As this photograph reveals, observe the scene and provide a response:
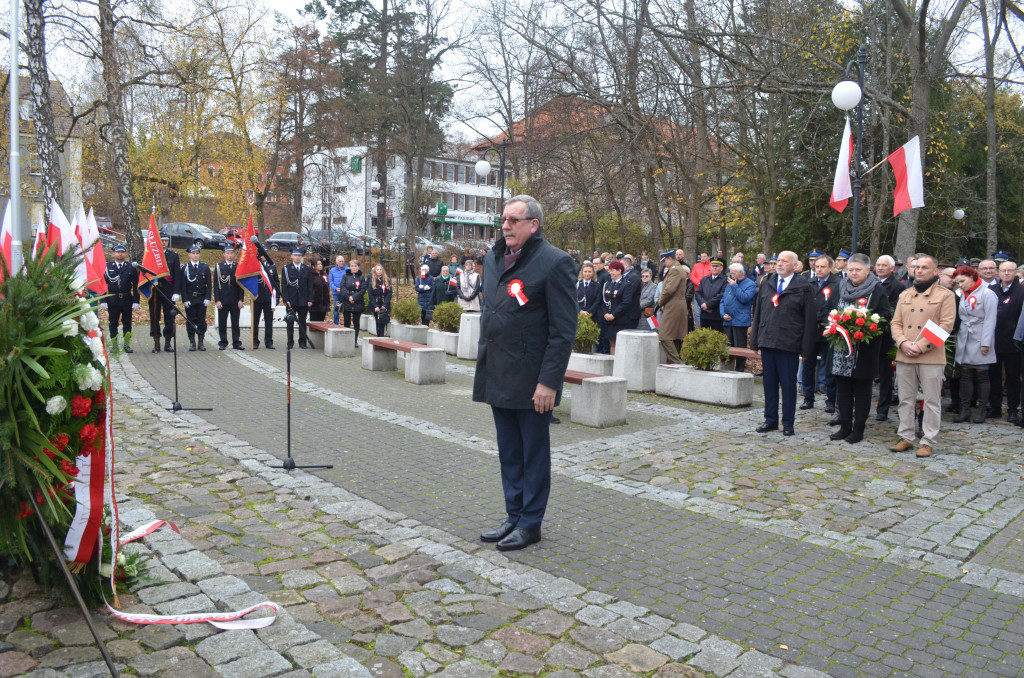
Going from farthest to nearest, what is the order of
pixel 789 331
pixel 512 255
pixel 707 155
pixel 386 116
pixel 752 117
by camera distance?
pixel 386 116, pixel 707 155, pixel 752 117, pixel 789 331, pixel 512 255

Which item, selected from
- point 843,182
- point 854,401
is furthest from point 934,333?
point 843,182

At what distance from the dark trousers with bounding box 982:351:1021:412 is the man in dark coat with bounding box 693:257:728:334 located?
4.10 m

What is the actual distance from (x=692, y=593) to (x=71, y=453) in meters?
3.40

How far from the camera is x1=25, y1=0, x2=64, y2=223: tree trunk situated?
1767cm

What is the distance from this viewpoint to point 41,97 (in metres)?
17.8

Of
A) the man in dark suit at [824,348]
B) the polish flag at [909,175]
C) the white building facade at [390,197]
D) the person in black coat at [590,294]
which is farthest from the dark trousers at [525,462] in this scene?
the white building facade at [390,197]

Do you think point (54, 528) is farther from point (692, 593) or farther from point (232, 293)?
point (232, 293)

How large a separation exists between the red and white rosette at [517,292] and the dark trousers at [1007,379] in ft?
26.2

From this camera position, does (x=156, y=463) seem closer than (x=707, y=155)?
Yes

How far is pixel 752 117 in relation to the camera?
72.0 feet

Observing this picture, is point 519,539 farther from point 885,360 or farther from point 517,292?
point 885,360

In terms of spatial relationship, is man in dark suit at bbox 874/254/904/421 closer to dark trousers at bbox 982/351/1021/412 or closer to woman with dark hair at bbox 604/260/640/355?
dark trousers at bbox 982/351/1021/412

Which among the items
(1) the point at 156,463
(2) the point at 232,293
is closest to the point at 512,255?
(1) the point at 156,463

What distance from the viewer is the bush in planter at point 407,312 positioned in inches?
659
